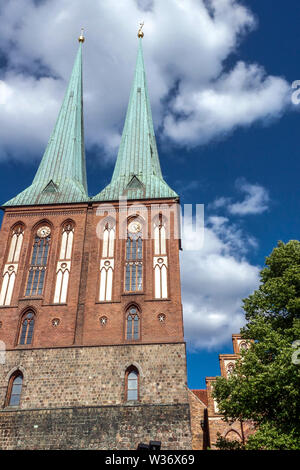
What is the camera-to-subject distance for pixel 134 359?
19.5 m

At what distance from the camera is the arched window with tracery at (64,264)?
856 inches

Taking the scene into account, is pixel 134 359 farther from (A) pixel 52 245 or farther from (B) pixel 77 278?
(A) pixel 52 245

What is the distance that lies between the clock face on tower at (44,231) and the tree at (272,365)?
38.3ft

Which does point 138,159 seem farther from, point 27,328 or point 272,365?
point 272,365

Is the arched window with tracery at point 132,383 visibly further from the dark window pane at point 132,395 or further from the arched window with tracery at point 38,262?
the arched window with tracery at point 38,262

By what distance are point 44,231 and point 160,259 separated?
21.2 feet

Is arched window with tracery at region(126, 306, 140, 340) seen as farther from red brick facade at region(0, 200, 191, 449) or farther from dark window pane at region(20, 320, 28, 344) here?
dark window pane at region(20, 320, 28, 344)

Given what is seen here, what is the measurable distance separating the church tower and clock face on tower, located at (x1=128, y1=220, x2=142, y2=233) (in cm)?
8

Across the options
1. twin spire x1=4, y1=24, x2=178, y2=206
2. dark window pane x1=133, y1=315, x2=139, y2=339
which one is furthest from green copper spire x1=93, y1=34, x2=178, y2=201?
dark window pane x1=133, y1=315, x2=139, y2=339

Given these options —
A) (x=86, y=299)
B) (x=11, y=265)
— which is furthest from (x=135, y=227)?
(x=11, y=265)

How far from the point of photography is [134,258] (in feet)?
74.6

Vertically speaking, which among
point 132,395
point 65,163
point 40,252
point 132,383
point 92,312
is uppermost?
point 65,163

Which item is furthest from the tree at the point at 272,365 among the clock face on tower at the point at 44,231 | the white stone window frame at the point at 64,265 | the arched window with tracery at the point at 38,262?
the clock face on tower at the point at 44,231
